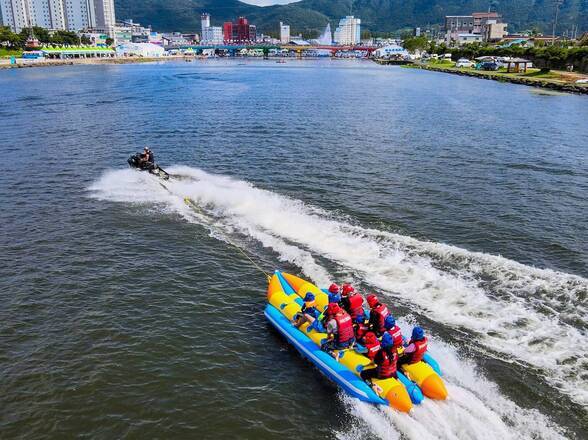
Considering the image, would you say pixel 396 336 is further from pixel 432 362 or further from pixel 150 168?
pixel 150 168

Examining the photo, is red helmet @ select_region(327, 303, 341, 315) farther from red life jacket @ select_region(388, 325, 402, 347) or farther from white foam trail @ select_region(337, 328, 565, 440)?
white foam trail @ select_region(337, 328, 565, 440)

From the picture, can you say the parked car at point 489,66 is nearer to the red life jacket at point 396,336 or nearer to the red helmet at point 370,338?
the red life jacket at point 396,336

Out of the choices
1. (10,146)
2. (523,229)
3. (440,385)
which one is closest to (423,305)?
(440,385)

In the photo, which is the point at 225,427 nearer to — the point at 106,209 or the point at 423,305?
the point at 423,305

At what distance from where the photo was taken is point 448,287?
2294 centimetres

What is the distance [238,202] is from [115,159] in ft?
59.1

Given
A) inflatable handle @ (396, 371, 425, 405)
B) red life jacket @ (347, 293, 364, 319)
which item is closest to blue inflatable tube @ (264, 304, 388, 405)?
inflatable handle @ (396, 371, 425, 405)

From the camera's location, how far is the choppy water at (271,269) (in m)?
16.2

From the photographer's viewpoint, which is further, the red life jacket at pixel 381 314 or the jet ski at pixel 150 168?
the jet ski at pixel 150 168

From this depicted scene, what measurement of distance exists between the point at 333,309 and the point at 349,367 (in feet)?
6.98

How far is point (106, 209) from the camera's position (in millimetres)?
32906

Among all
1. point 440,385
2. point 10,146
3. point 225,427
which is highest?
point 10,146

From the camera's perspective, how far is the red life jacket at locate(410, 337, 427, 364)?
54.3ft

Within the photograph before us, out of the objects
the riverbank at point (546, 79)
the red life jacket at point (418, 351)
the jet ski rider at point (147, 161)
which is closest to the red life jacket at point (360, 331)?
the red life jacket at point (418, 351)
